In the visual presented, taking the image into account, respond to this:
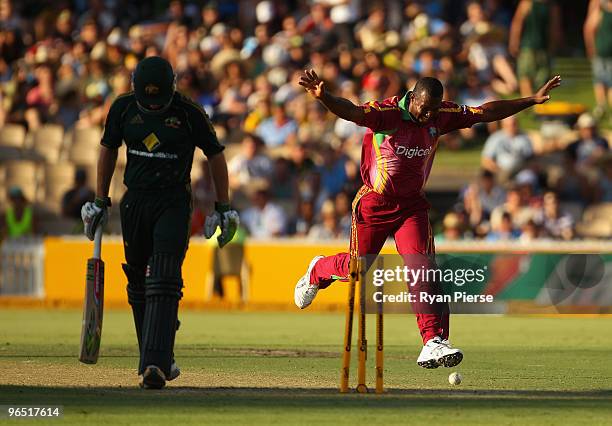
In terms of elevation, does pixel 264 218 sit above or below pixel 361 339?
above

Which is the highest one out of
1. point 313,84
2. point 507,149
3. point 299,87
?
point 299,87

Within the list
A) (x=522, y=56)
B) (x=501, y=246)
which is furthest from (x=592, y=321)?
(x=522, y=56)

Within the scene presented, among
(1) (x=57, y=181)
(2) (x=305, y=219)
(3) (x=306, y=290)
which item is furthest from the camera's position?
(1) (x=57, y=181)

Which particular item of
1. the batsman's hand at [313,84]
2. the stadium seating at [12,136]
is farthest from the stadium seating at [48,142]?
the batsman's hand at [313,84]

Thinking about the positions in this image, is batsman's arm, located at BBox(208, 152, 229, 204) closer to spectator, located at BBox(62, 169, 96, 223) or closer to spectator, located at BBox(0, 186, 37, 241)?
spectator, located at BBox(0, 186, 37, 241)

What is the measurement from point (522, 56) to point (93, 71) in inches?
304

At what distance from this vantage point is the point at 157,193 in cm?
1051

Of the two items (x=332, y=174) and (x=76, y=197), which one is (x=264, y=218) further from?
(x=76, y=197)

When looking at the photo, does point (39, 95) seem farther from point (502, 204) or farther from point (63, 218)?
point (502, 204)

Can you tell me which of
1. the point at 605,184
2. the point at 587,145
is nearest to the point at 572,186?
the point at 605,184

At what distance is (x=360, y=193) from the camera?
1227 cm

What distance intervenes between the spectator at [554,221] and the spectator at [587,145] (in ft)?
5.14

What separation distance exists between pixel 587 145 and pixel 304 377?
41.1ft

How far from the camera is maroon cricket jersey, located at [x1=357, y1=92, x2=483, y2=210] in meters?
11.6
